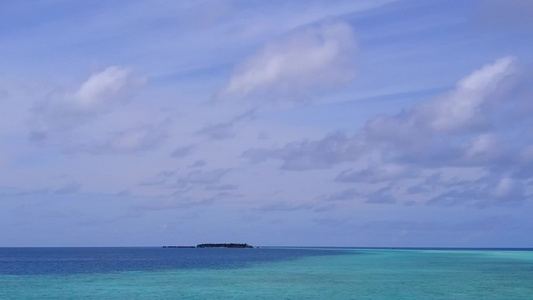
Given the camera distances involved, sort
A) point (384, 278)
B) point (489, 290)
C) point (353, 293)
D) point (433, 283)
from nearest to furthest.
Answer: point (353, 293), point (489, 290), point (433, 283), point (384, 278)

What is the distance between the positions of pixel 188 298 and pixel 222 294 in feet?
10.8

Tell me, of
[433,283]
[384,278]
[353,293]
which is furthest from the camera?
[384,278]

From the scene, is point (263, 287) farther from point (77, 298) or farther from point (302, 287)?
point (77, 298)

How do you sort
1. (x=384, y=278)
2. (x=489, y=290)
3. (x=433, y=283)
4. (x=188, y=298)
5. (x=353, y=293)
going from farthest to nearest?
(x=384, y=278) < (x=433, y=283) < (x=489, y=290) < (x=353, y=293) < (x=188, y=298)

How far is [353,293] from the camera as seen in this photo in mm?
47125

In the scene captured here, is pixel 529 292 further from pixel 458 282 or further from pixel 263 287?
pixel 263 287

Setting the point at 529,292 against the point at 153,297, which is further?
the point at 529,292

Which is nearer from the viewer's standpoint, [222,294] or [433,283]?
[222,294]

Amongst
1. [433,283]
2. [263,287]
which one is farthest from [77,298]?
[433,283]

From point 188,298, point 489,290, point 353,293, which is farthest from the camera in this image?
point 489,290

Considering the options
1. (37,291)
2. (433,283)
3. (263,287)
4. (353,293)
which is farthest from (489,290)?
(37,291)

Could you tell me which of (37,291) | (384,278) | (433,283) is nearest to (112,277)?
(37,291)

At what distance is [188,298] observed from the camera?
43.8 m

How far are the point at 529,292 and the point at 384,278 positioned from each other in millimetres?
15305
